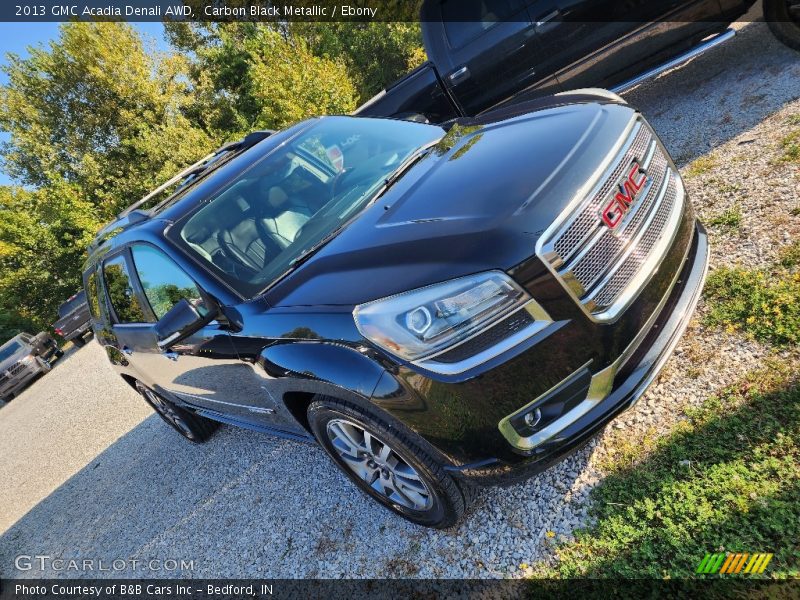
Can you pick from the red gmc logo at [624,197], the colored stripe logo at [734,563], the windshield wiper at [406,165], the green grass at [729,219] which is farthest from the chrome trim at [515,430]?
the green grass at [729,219]

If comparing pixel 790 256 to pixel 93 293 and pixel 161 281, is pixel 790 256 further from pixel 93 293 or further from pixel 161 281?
pixel 93 293

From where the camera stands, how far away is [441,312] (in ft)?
5.88

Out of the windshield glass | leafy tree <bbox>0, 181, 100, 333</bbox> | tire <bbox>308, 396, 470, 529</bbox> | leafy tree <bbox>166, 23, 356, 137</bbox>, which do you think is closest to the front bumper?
tire <bbox>308, 396, 470, 529</bbox>

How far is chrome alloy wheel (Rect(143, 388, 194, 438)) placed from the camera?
162 inches

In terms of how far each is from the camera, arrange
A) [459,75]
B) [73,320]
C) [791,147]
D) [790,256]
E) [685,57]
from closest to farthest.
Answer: [790,256] → [791,147] → [685,57] → [459,75] → [73,320]

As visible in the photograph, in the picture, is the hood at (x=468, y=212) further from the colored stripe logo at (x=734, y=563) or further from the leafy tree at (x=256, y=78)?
the leafy tree at (x=256, y=78)

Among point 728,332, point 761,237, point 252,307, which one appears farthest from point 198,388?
point 761,237

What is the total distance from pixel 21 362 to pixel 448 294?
15.3 metres

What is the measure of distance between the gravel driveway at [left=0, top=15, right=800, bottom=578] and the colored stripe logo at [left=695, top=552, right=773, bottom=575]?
0.49 meters

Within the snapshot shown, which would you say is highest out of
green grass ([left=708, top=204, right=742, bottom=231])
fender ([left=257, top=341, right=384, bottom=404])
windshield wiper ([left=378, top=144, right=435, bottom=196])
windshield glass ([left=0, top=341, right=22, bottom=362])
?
windshield wiper ([left=378, top=144, right=435, bottom=196])

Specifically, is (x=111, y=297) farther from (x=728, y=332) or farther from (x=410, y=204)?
(x=728, y=332)

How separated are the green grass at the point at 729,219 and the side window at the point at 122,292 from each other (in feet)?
13.0

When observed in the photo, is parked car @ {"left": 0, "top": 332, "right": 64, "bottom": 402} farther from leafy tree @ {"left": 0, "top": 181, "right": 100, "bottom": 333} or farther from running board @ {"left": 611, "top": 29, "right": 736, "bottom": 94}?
running board @ {"left": 611, "top": 29, "right": 736, "bottom": 94}

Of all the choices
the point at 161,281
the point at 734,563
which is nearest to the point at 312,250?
the point at 161,281
